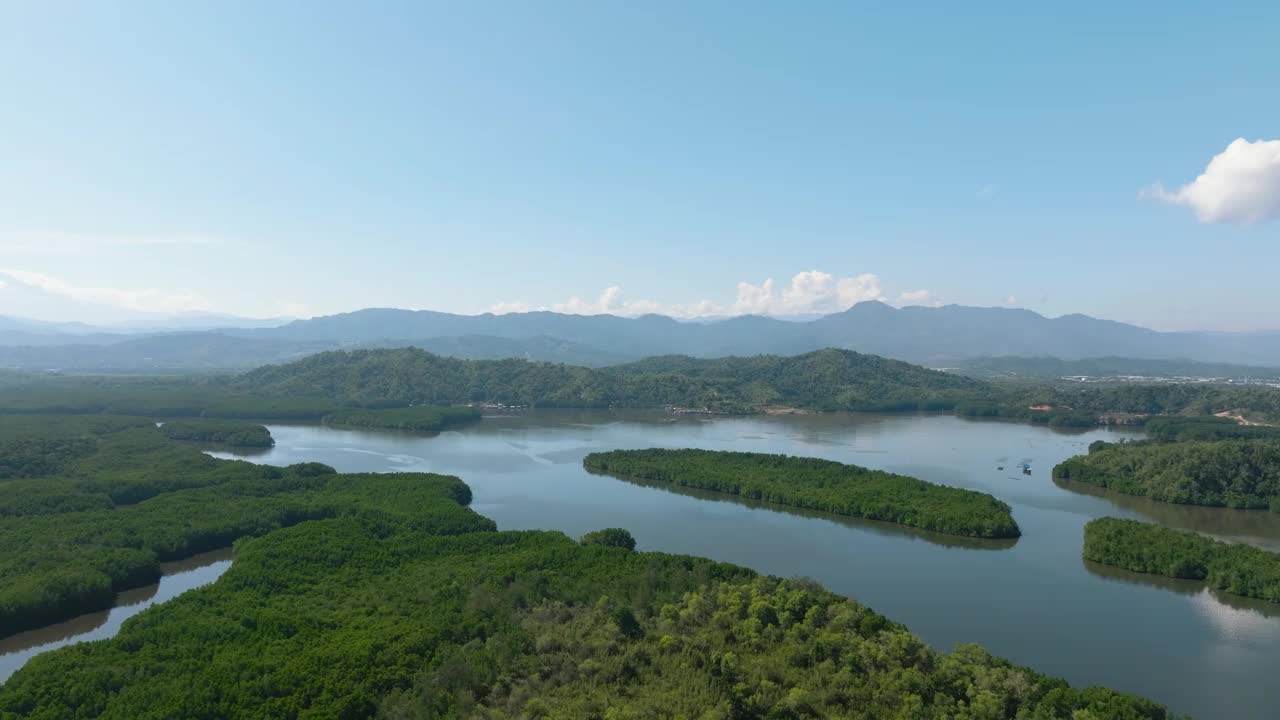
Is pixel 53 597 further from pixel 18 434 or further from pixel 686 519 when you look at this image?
pixel 18 434

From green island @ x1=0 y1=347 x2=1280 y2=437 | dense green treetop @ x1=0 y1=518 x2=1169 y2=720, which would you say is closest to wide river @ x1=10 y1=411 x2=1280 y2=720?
dense green treetop @ x1=0 y1=518 x2=1169 y2=720

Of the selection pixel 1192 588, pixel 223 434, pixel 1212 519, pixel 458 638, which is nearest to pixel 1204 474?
pixel 1212 519

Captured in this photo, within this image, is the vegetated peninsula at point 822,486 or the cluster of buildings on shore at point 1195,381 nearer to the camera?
the vegetated peninsula at point 822,486

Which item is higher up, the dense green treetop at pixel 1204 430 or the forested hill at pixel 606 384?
the forested hill at pixel 606 384

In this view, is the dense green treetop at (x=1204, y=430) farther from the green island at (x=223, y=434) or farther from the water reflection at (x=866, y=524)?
the green island at (x=223, y=434)

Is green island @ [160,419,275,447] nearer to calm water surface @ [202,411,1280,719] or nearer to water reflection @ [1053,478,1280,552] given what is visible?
calm water surface @ [202,411,1280,719]

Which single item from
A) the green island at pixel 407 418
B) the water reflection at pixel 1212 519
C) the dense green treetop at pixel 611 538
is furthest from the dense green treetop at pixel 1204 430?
the green island at pixel 407 418

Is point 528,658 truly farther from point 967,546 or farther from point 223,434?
point 223,434
